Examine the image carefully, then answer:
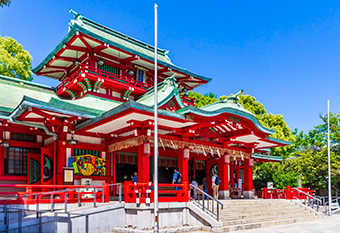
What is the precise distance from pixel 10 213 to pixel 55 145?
3890 millimetres

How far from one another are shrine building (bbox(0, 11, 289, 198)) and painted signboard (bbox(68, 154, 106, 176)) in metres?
0.05

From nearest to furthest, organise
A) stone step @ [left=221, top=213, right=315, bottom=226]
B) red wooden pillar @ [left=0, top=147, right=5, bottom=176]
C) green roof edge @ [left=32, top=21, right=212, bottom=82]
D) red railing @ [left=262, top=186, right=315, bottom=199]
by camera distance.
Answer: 1. stone step @ [left=221, top=213, right=315, bottom=226]
2. red wooden pillar @ [left=0, top=147, right=5, bottom=176]
3. green roof edge @ [left=32, top=21, right=212, bottom=82]
4. red railing @ [left=262, top=186, right=315, bottom=199]

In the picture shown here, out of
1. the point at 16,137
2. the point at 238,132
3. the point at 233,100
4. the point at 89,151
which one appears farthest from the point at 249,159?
the point at 16,137

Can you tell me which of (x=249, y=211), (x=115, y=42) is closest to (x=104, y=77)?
(x=115, y=42)

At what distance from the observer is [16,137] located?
1723 centimetres

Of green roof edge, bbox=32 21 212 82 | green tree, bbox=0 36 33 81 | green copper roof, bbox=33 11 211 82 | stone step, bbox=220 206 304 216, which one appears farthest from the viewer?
green tree, bbox=0 36 33 81

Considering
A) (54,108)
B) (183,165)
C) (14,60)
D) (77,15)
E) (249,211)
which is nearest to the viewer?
(54,108)

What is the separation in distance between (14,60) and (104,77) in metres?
13.8

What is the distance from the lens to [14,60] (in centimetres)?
3056

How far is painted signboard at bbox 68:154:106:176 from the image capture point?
16.9 meters

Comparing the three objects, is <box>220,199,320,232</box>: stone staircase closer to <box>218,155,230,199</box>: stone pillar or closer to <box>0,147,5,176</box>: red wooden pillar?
<box>218,155,230,199</box>: stone pillar

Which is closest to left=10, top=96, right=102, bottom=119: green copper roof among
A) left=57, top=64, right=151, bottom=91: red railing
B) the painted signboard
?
the painted signboard

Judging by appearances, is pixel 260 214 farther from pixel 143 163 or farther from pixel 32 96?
pixel 32 96

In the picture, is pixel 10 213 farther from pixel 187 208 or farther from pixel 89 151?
pixel 187 208
